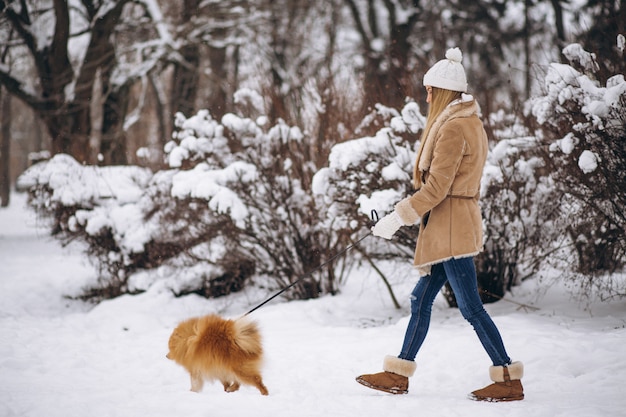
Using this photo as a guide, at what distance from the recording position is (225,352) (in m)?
3.66

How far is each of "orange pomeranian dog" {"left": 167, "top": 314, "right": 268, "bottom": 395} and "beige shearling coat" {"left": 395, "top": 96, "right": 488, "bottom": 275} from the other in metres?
1.19

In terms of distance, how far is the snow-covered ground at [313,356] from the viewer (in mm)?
3381

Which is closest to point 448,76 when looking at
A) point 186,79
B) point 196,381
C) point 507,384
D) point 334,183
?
point 507,384

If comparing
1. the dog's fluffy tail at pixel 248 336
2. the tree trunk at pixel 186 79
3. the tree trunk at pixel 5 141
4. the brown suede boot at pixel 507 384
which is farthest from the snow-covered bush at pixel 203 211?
the tree trunk at pixel 5 141

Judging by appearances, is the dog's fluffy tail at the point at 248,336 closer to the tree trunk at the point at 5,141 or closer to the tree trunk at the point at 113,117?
the tree trunk at the point at 113,117

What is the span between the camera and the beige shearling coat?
10.9 feet

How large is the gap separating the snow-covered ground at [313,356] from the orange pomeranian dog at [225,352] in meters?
0.14

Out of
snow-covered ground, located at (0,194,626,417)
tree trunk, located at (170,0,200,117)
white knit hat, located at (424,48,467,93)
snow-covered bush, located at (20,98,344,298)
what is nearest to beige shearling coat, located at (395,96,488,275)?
white knit hat, located at (424,48,467,93)

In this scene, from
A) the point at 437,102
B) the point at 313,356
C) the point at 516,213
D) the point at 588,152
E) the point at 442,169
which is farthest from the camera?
the point at 516,213

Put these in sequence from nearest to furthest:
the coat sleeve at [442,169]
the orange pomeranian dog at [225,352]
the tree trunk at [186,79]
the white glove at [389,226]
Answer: the coat sleeve at [442,169], the white glove at [389,226], the orange pomeranian dog at [225,352], the tree trunk at [186,79]

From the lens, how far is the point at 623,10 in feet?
16.3

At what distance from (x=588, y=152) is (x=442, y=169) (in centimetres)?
183

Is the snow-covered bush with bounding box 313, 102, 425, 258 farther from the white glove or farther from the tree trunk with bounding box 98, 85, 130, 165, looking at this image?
the tree trunk with bounding box 98, 85, 130, 165

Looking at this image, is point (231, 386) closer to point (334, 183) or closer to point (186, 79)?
point (334, 183)
